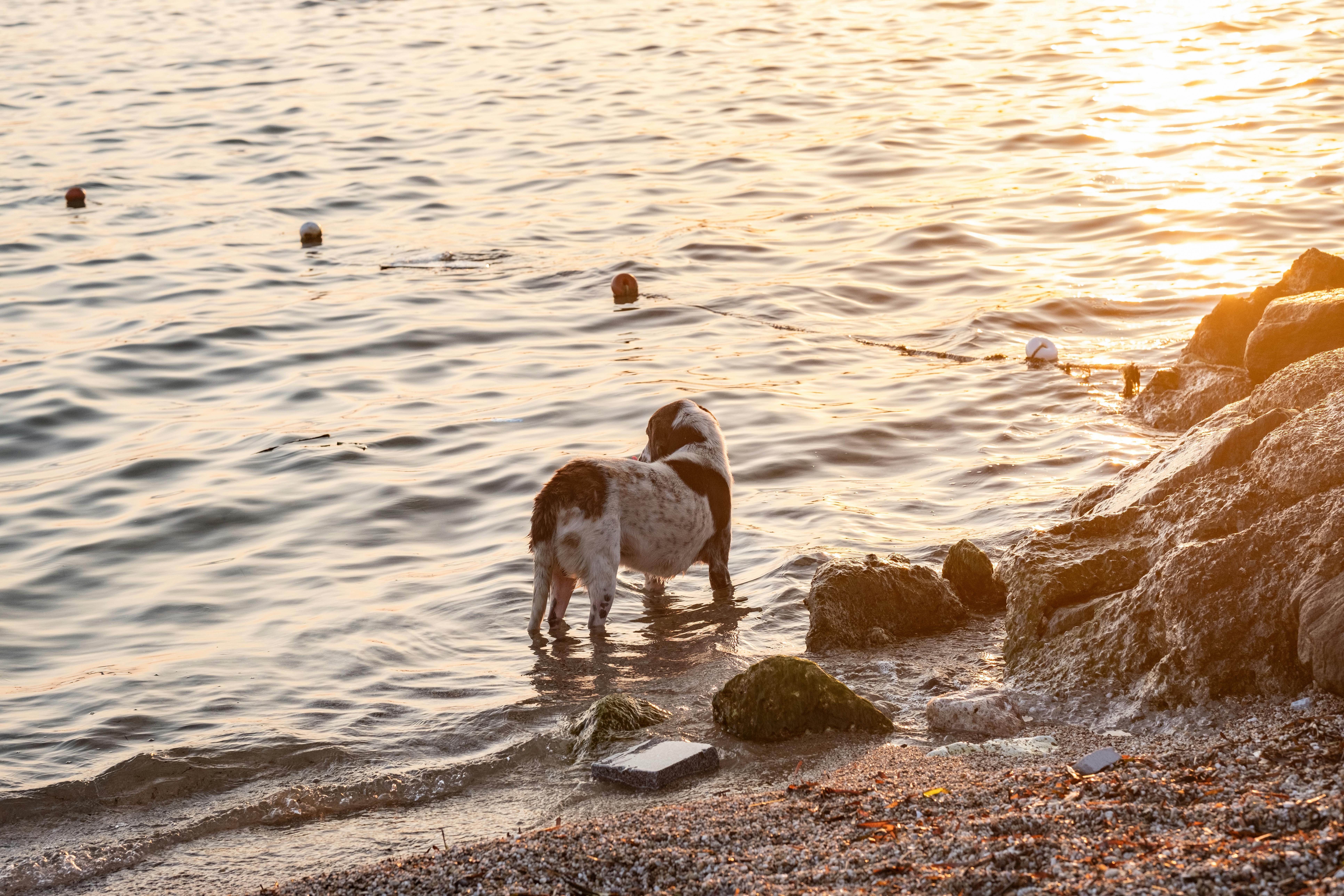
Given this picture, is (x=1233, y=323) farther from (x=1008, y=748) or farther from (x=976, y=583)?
(x=1008, y=748)

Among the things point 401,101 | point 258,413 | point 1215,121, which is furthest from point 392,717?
point 401,101

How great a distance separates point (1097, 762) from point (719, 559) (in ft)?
14.4

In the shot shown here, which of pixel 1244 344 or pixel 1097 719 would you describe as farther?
pixel 1244 344

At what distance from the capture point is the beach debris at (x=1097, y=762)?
5.16 m

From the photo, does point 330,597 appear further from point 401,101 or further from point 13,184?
point 401,101

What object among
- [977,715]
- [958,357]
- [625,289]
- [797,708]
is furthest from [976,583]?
[625,289]

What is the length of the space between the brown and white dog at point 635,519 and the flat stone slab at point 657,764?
7.02 feet

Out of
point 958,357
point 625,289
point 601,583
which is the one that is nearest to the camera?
point 601,583

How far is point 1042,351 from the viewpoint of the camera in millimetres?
13742

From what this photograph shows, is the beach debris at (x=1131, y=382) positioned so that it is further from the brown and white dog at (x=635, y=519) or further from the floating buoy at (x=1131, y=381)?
the brown and white dog at (x=635, y=519)

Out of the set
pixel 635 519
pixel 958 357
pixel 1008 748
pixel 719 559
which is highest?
pixel 635 519

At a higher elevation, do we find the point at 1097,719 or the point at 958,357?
the point at 958,357

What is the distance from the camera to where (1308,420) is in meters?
6.37

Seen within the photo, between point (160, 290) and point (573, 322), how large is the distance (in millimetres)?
5972
